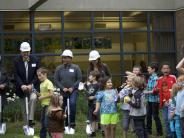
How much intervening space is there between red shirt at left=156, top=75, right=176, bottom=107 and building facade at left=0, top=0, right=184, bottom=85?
717 centimetres

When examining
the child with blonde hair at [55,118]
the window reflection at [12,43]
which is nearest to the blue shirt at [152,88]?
the child with blonde hair at [55,118]

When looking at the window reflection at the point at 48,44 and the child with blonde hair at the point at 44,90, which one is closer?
the child with blonde hair at the point at 44,90

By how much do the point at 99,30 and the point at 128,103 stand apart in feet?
29.4

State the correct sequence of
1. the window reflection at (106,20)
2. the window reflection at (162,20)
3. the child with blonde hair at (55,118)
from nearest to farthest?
the child with blonde hair at (55,118), the window reflection at (106,20), the window reflection at (162,20)

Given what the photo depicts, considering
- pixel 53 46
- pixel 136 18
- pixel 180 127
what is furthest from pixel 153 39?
pixel 180 127

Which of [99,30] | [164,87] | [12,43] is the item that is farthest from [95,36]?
[164,87]

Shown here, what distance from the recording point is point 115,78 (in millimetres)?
20094

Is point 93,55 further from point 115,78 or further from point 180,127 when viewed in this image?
point 115,78

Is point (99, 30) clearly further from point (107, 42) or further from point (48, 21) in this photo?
point (48, 21)

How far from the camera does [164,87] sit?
12617 mm

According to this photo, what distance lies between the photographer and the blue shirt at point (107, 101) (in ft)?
38.3

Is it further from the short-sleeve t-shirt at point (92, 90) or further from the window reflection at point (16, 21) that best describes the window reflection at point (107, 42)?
the short-sleeve t-shirt at point (92, 90)

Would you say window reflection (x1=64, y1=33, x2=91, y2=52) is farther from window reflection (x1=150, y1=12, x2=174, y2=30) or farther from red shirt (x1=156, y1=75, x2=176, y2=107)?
red shirt (x1=156, y1=75, x2=176, y2=107)

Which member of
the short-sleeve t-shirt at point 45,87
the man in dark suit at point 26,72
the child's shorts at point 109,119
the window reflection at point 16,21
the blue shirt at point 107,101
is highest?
the window reflection at point 16,21
